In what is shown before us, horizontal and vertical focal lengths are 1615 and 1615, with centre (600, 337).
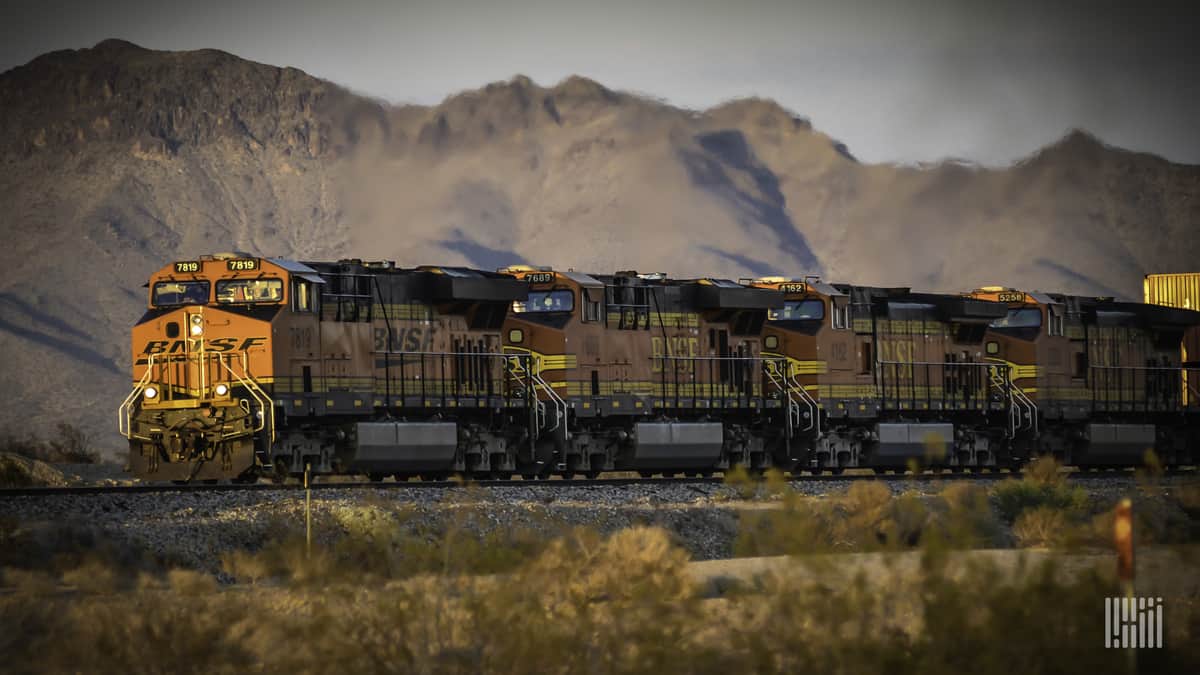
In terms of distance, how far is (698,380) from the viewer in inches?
1291

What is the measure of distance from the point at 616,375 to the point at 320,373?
687 cm

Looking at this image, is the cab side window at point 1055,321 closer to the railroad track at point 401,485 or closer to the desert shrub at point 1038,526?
the railroad track at point 401,485

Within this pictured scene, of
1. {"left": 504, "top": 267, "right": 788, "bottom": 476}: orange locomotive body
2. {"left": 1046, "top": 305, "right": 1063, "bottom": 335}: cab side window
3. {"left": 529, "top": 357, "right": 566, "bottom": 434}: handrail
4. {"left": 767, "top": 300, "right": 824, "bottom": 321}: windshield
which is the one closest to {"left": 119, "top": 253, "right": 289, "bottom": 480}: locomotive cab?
{"left": 529, "top": 357, "right": 566, "bottom": 434}: handrail

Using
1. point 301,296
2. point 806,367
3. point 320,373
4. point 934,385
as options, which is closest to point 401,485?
point 320,373

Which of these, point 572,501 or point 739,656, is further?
point 572,501

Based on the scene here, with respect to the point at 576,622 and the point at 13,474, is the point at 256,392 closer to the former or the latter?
the point at 13,474

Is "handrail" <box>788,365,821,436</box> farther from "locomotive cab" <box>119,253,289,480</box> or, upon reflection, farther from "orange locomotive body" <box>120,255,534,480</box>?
"locomotive cab" <box>119,253,289,480</box>

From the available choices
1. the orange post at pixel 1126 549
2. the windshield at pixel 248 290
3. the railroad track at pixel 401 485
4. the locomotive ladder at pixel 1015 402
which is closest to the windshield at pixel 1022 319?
the locomotive ladder at pixel 1015 402

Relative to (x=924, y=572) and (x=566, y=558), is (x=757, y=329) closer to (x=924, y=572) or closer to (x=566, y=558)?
(x=566, y=558)

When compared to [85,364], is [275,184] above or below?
above

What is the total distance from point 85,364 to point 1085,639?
8602 cm

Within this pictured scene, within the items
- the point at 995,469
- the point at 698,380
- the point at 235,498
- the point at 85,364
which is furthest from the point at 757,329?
the point at 85,364

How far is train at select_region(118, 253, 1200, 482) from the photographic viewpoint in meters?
25.6
